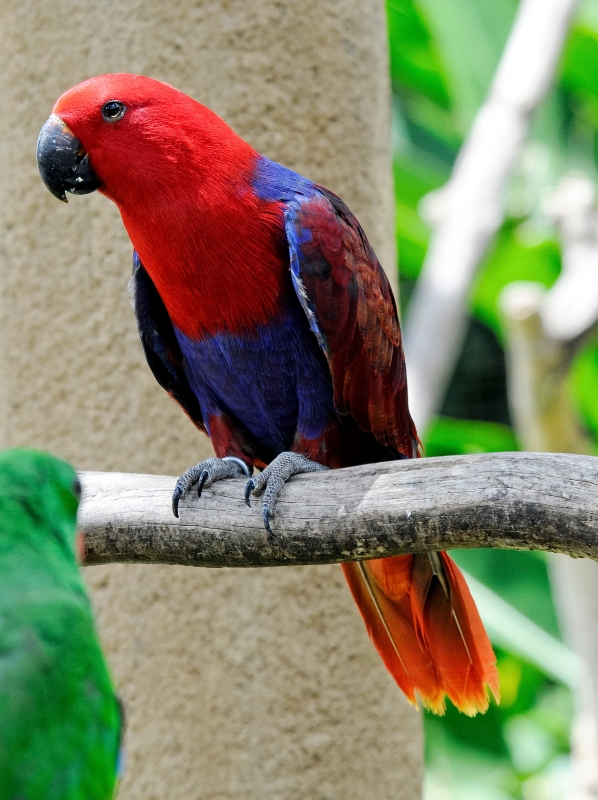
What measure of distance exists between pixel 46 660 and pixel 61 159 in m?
0.89

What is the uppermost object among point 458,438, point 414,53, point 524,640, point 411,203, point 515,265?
point 414,53

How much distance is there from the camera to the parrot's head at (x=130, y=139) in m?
1.34

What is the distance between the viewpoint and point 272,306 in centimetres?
139

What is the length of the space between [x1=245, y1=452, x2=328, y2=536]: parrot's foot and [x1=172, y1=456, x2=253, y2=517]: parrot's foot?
86mm

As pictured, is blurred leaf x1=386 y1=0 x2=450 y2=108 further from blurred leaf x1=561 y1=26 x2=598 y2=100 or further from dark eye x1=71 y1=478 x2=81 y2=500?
dark eye x1=71 y1=478 x2=81 y2=500

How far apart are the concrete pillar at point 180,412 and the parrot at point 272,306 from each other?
0.31m

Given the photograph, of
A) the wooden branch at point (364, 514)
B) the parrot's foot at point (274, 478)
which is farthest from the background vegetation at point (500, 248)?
the wooden branch at point (364, 514)

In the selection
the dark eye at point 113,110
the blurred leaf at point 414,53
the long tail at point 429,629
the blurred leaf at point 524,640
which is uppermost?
the dark eye at point 113,110

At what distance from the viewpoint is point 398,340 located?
148cm

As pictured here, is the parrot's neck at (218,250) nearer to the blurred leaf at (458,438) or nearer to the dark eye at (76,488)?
the dark eye at (76,488)

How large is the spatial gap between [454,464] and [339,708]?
0.83 metres

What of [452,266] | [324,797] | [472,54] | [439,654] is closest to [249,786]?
[324,797]

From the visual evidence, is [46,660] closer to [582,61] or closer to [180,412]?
[180,412]

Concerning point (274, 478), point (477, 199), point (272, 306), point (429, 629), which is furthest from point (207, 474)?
point (477, 199)
